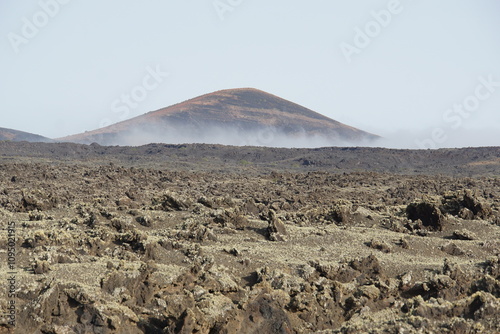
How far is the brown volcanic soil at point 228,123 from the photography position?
106m

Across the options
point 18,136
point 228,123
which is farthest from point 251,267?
point 18,136

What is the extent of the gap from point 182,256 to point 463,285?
653 cm

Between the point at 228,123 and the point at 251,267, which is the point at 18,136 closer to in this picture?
the point at 228,123

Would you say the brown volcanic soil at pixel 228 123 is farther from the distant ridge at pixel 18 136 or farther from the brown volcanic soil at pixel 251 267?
the brown volcanic soil at pixel 251 267

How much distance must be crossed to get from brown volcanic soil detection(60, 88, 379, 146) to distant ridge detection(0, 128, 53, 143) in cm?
795

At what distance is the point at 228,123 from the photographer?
10894 cm

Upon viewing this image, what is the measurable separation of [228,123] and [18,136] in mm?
40238

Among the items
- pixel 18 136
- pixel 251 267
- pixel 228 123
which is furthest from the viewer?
pixel 18 136

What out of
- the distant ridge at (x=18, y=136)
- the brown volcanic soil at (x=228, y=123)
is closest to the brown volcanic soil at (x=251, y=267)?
the brown volcanic soil at (x=228, y=123)

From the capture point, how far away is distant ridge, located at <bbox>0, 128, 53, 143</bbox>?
110 m

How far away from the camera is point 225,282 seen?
12.5 meters

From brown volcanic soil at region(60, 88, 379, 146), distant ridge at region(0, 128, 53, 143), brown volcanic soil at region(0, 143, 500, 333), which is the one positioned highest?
brown volcanic soil at region(60, 88, 379, 146)

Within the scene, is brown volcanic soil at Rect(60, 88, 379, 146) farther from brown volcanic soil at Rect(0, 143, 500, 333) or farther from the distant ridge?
brown volcanic soil at Rect(0, 143, 500, 333)

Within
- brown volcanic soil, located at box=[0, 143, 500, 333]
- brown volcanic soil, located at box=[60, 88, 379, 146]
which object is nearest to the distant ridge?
brown volcanic soil, located at box=[60, 88, 379, 146]
